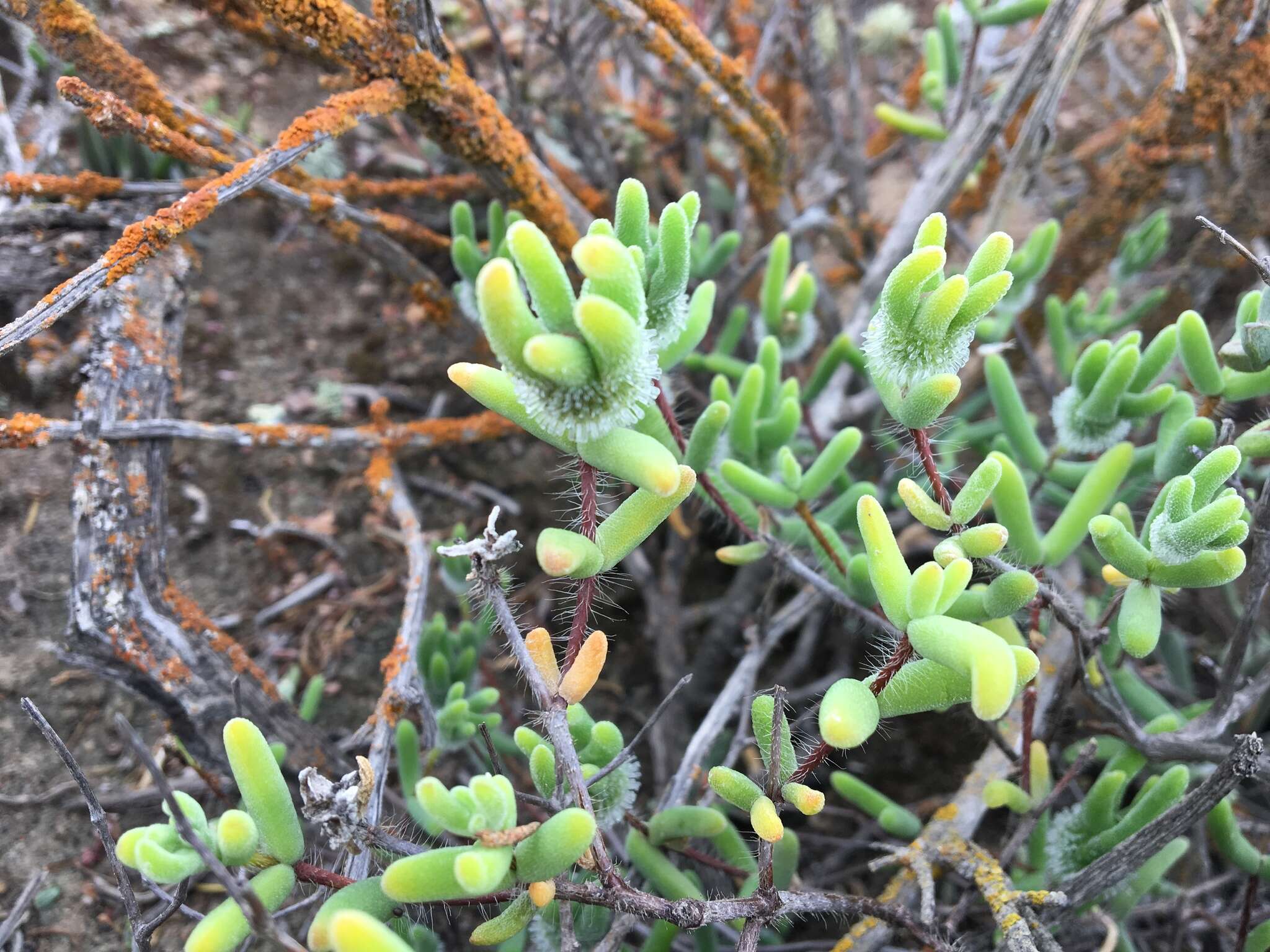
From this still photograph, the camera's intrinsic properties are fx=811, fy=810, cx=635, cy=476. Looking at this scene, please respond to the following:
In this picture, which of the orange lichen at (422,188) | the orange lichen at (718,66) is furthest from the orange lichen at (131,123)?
the orange lichen at (718,66)

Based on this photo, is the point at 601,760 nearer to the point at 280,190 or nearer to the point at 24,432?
the point at 24,432

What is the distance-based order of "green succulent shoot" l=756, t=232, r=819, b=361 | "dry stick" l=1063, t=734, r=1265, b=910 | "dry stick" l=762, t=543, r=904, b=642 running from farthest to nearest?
"green succulent shoot" l=756, t=232, r=819, b=361 → "dry stick" l=762, t=543, r=904, b=642 → "dry stick" l=1063, t=734, r=1265, b=910

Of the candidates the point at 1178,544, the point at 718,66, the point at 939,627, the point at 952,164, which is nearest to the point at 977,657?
the point at 939,627

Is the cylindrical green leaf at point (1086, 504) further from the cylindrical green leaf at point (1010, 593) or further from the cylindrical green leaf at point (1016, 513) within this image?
the cylindrical green leaf at point (1010, 593)

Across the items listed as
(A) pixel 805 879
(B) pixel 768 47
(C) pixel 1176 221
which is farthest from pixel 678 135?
(A) pixel 805 879

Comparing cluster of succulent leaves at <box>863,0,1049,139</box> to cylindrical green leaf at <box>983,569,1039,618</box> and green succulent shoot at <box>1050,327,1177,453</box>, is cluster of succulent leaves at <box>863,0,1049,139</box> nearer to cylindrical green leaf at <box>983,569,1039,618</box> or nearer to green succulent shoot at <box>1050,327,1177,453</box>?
green succulent shoot at <box>1050,327,1177,453</box>

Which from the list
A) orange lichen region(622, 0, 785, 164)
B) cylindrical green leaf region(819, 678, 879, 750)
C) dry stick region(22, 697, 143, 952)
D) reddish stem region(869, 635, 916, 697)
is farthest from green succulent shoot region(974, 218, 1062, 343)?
dry stick region(22, 697, 143, 952)

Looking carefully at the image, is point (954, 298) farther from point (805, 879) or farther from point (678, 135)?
point (678, 135)
